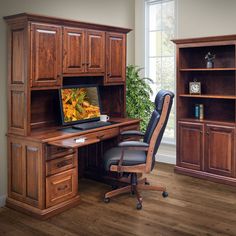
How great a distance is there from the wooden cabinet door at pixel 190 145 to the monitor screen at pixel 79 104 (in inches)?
44.3

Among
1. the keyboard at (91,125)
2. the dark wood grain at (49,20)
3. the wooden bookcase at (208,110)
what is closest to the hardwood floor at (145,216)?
the wooden bookcase at (208,110)

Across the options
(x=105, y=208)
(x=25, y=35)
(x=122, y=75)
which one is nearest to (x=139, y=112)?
(x=122, y=75)

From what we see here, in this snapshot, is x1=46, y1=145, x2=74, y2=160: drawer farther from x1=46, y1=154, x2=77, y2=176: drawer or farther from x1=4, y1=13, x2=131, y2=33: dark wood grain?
x1=4, y1=13, x2=131, y2=33: dark wood grain

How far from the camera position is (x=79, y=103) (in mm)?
3975

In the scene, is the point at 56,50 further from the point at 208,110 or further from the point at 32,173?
the point at 208,110

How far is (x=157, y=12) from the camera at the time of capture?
5.20 meters

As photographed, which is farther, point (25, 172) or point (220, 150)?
point (220, 150)

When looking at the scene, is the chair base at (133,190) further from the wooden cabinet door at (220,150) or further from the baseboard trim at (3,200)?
the baseboard trim at (3,200)

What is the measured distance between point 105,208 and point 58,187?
0.49 m

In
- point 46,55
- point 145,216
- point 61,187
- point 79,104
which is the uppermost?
point 46,55

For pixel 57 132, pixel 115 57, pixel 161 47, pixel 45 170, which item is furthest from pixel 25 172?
pixel 161 47

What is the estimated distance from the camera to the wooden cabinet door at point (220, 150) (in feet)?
13.7

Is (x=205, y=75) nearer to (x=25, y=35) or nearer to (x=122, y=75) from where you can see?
(x=122, y=75)

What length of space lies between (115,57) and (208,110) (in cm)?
138
